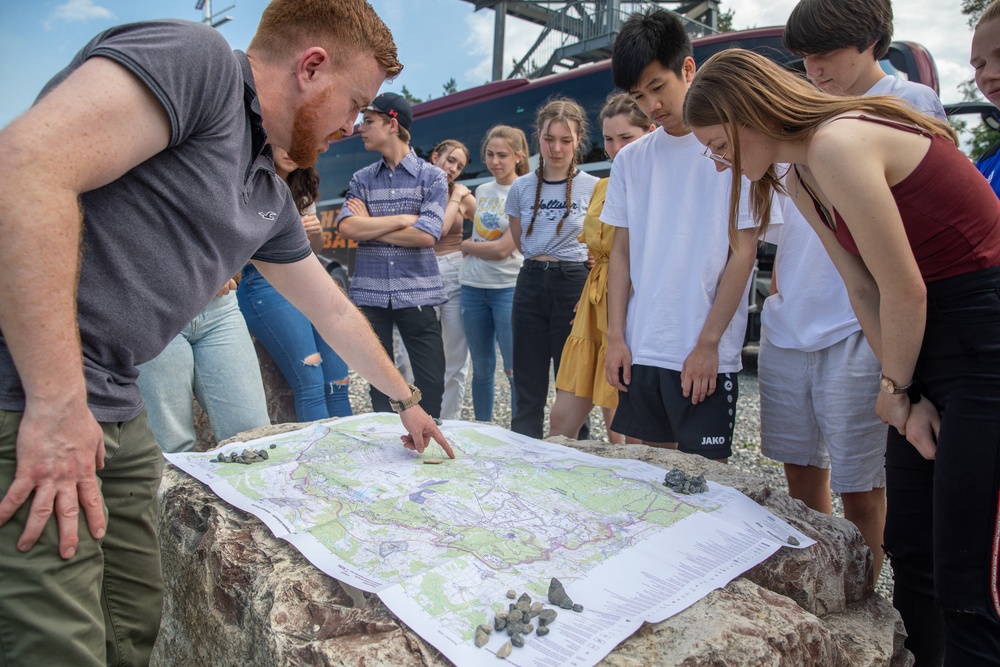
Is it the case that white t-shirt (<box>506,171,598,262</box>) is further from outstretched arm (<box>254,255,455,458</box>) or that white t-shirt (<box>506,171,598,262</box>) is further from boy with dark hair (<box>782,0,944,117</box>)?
outstretched arm (<box>254,255,455,458</box>)

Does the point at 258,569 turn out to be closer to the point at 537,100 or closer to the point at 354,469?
the point at 354,469

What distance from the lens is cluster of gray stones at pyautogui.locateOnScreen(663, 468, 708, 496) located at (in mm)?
1806

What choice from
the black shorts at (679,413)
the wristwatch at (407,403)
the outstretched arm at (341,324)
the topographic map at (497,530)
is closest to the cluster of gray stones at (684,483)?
the topographic map at (497,530)

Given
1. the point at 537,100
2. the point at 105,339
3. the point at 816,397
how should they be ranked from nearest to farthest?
the point at 105,339, the point at 816,397, the point at 537,100

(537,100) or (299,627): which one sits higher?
(537,100)

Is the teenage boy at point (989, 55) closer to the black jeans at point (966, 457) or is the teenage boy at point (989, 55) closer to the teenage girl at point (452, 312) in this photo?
the black jeans at point (966, 457)

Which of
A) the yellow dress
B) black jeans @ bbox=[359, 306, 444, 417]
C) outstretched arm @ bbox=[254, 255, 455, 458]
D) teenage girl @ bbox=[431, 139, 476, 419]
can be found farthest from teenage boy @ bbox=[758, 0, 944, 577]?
teenage girl @ bbox=[431, 139, 476, 419]

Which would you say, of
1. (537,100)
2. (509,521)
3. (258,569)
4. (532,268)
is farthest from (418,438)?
(537,100)

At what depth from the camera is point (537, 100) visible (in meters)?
7.67

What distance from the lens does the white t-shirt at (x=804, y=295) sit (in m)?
2.12

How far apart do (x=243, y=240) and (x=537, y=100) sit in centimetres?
681

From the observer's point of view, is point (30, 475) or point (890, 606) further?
point (890, 606)

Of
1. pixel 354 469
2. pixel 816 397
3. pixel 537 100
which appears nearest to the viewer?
pixel 354 469

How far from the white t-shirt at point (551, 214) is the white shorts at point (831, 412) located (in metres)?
1.40
